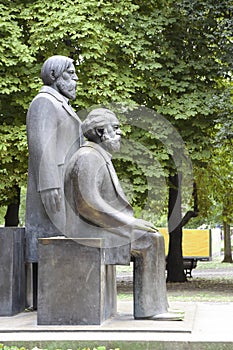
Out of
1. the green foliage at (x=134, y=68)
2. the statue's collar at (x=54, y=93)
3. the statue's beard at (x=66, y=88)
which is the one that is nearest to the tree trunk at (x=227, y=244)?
the green foliage at (x=134, y=68)

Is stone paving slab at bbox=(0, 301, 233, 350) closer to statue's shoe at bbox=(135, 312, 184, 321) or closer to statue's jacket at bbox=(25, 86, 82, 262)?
statue's shoe at bbox=(135, 312, 184, 321)

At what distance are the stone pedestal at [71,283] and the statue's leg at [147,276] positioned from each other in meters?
0.47

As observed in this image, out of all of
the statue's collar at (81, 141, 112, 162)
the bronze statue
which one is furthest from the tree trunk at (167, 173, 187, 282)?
the bronze statue

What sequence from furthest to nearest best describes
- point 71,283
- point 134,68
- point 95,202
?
point 134,68
point 95,202
point 71,283

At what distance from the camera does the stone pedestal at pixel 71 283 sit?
777cm

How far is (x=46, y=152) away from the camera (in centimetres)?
841

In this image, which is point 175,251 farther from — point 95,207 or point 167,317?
point 95,207

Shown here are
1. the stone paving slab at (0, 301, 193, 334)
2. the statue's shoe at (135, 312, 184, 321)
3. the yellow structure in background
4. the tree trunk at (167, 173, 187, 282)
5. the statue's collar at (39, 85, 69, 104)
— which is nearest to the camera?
the stone paving slab at (0, 301, 193, 334)

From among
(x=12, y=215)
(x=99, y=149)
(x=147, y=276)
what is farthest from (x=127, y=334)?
(x=12, y=215)

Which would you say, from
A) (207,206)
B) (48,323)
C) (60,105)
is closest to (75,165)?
(60,105)

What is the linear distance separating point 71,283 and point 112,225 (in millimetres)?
711

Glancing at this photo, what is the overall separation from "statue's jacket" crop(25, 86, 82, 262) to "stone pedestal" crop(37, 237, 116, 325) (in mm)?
676

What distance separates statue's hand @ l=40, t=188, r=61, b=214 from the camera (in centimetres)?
844

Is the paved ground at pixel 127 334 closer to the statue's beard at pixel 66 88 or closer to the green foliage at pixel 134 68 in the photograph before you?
the statue's beard at pixel 66 88
